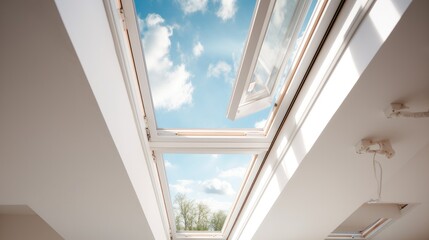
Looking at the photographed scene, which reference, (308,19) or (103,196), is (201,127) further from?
(308,19)

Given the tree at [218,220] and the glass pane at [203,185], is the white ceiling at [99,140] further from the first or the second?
the tree at [218,220]

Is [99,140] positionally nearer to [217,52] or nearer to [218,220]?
[217,52]

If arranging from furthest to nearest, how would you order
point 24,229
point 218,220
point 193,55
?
point 218,220 → point 24,229 → point 193,55

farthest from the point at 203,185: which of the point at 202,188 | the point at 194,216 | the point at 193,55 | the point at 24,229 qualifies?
the point at 24,229

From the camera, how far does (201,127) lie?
73.2 inches

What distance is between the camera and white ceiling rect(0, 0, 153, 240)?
0.80 m

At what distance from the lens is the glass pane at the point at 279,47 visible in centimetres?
124

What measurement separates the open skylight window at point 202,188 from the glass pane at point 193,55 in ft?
1.43

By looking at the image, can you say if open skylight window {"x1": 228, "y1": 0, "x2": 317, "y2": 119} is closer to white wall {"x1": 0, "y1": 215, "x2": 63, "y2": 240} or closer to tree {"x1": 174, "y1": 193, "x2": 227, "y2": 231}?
tree {"x1": 174, "y1": 193, "x2": 227, "y2": 231}

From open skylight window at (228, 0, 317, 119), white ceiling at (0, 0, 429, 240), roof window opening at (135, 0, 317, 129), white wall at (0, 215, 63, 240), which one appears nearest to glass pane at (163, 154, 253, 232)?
white ceiling at (0, 0, 429, 240)

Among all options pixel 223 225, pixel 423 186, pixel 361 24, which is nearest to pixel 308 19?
pixel 361 24

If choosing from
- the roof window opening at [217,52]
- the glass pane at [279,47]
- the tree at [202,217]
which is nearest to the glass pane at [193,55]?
the roof window opening at [217,52]

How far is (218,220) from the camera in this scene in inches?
→ 127

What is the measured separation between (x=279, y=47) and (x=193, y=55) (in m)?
0.42
